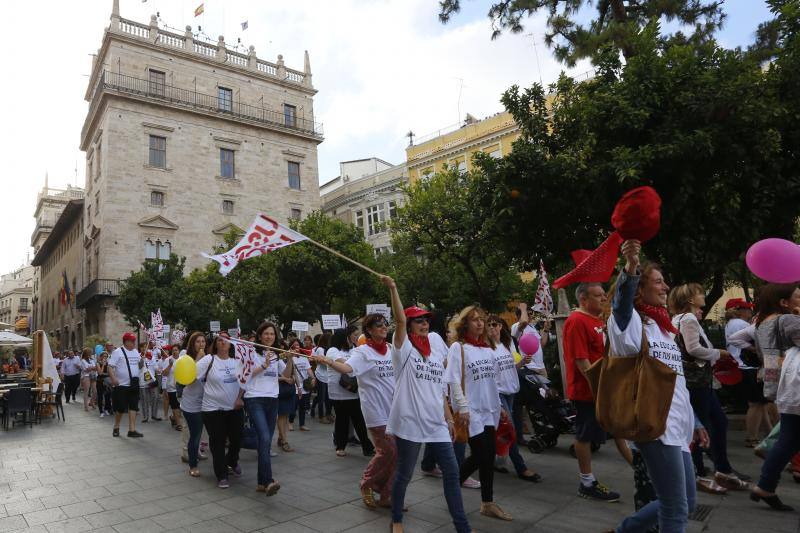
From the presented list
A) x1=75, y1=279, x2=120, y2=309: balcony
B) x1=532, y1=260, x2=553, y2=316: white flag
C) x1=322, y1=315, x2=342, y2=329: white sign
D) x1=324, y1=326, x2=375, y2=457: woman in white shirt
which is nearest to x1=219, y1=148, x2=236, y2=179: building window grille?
x1=75, y1=279, x2=120, y2=309: balcony

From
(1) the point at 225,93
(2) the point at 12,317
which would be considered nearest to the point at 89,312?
(1) the point at 225,93

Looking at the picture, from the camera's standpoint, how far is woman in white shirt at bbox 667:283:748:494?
4953mm

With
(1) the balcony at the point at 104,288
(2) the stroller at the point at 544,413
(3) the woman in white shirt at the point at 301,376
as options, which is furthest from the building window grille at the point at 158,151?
(2) the stroller at the point at 544,413

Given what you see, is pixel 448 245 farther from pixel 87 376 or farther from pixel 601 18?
Result: pixel 87 376

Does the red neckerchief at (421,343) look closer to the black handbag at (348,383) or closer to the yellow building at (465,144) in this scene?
the black handbag at (348,383)

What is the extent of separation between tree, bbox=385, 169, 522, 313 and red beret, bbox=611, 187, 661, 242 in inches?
286

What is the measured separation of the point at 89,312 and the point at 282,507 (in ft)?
118

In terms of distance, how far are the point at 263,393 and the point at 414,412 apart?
109 inches

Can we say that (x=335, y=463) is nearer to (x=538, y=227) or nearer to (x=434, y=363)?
(x=434, y=363)

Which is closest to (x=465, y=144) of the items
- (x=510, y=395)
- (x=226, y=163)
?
(x=226, y=163)

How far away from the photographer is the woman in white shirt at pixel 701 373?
16.3 feet

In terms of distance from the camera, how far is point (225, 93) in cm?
3906

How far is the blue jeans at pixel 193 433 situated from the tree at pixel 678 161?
5.62 m

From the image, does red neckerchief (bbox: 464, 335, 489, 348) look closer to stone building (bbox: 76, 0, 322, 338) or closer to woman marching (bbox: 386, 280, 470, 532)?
woman marching (bbox: 386, 280, 470, 532)
